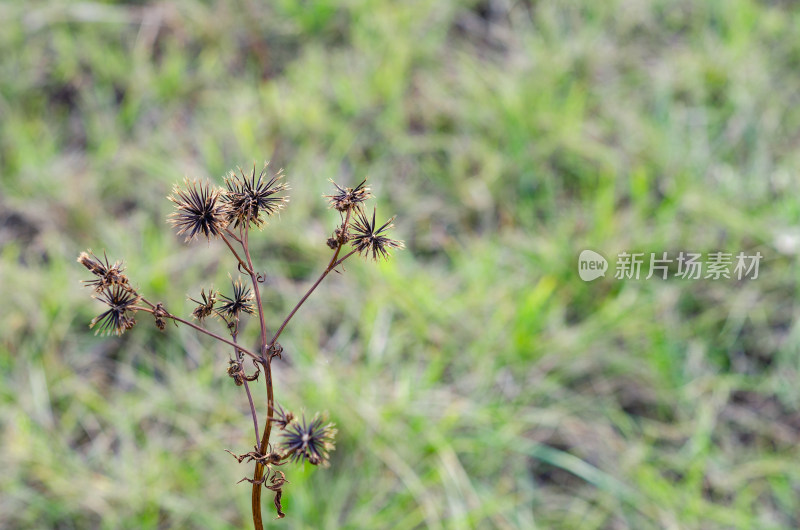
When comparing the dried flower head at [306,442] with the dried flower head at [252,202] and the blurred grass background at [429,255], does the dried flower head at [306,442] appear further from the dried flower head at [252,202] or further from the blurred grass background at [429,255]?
the blurred grass background at [429,255]

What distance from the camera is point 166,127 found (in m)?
2.79

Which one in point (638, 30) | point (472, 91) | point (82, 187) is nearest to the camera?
point (82, 187)

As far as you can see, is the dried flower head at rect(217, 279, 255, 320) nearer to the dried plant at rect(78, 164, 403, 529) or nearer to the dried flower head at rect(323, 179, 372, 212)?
the dried plant at rect(78, 164, 403, 529)

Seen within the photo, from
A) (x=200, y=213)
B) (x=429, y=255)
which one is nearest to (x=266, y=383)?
(x=200, y=213)

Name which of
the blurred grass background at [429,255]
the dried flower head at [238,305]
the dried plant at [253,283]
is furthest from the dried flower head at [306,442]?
the blurred grass background at [429,255]

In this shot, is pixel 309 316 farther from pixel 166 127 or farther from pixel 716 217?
pixel 716 217

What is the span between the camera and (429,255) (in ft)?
8.04

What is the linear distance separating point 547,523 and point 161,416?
3.56ft

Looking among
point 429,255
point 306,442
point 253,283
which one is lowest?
point 306,442

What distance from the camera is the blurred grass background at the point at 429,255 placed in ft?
6.07

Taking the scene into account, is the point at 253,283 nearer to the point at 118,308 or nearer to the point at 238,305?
the point at 238,305

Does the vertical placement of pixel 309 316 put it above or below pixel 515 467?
above

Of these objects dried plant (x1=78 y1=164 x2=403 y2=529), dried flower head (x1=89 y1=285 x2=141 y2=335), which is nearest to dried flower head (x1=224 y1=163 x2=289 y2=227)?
dried plant (x1=78 y1=164 x2=403 y2=529)

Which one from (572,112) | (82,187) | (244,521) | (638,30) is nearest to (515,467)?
(244,521)
